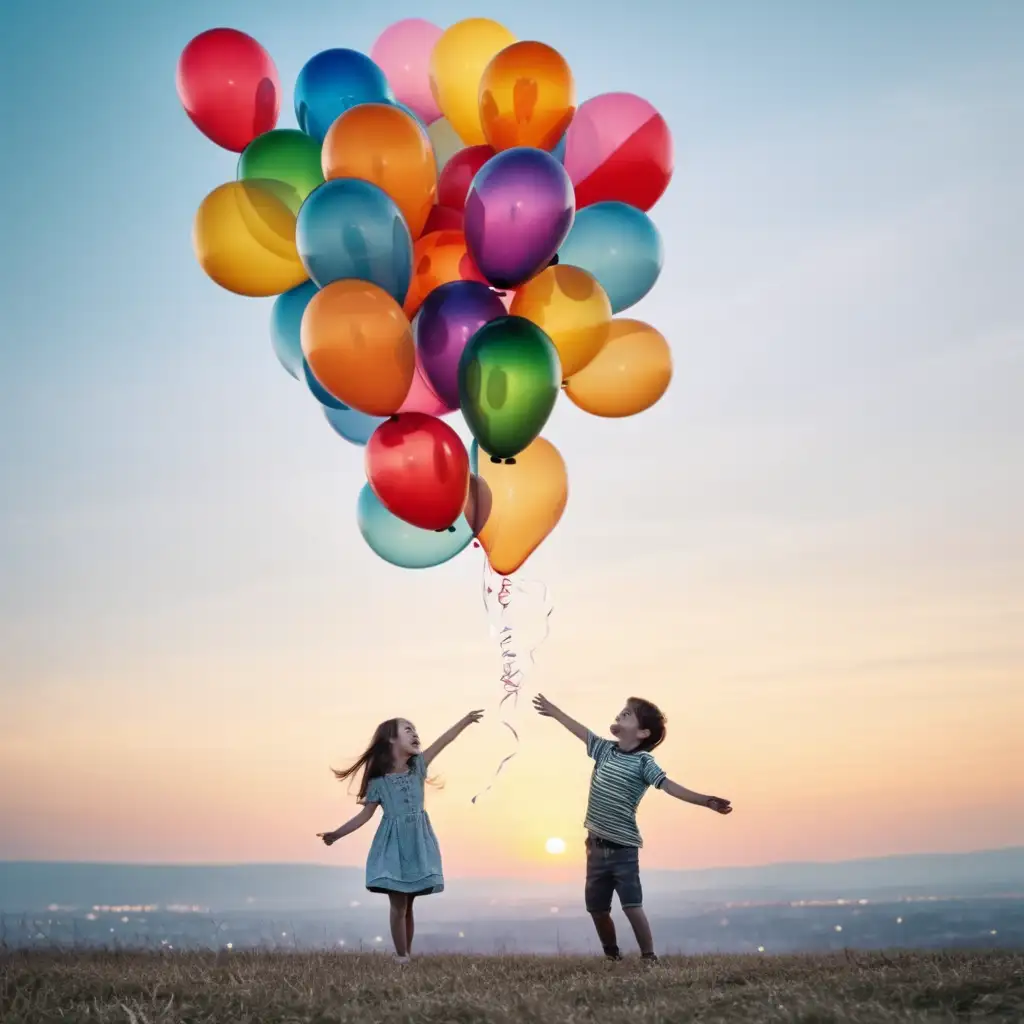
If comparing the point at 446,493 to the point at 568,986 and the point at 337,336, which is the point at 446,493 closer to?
the point at 337,336

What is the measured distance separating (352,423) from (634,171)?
1943 millimetres

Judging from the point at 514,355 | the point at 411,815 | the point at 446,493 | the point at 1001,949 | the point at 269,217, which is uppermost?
the point at 269,217

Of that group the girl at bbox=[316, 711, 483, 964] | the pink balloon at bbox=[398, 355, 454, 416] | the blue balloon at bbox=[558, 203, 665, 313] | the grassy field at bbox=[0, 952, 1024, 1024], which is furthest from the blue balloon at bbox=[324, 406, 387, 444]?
the grassy field at bbox=[0, 952, 1024, 1024]

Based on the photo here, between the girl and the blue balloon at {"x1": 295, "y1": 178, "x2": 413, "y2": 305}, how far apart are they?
300cm

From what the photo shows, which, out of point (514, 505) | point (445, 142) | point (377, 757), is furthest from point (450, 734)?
point (445, 142)

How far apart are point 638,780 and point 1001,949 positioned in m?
2.15

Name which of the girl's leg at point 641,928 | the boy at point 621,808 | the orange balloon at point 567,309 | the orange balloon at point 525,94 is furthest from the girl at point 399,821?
the orange balloon at point 525,94

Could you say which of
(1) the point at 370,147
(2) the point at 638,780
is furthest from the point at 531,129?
(2) the point at 638,780

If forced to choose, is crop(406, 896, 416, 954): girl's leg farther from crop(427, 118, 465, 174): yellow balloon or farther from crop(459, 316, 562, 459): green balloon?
crop(427, 118, 465, 174): yellow balloon

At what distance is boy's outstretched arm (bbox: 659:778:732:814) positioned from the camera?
261 inches

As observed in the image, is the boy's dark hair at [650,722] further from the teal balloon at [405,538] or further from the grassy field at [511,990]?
the teal balloon at [405,538]

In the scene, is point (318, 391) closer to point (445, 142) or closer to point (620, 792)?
point (445, 142)

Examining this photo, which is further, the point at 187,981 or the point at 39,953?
the point at 39,953

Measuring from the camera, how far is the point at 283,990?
17.5ft
